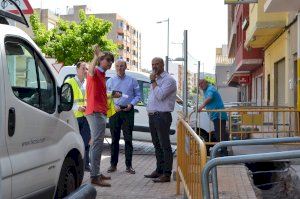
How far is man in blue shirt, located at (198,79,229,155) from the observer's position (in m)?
12.3

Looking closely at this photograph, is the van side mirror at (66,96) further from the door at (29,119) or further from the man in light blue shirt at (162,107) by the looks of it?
the man in light blue shirt at (162,107)

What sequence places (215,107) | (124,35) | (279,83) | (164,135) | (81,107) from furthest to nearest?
(124,35), (279,83), (215,107), (81,107), (164,135)

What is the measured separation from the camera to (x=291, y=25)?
1736 cm

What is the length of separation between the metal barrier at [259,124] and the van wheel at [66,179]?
6.88 meters

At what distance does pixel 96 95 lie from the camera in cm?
791

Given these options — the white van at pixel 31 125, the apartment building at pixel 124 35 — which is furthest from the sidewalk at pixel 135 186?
the apartment building at pixel 124 35

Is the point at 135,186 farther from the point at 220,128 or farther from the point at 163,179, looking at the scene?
the point at 220,128

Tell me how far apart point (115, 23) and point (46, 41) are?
76.3 meters

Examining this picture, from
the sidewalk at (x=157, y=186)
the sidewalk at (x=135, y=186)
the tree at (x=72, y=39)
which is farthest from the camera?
the tree at (x=72, y=39)

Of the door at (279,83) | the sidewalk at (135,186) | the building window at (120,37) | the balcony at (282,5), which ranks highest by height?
the building window at (120,37)

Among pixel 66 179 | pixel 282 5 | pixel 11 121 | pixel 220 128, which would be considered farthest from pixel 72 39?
pixel 11 121

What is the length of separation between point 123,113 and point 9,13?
4.69 metres

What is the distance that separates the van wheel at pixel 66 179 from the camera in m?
5.48

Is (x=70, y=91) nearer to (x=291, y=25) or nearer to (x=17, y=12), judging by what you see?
(x=17, y=12)
